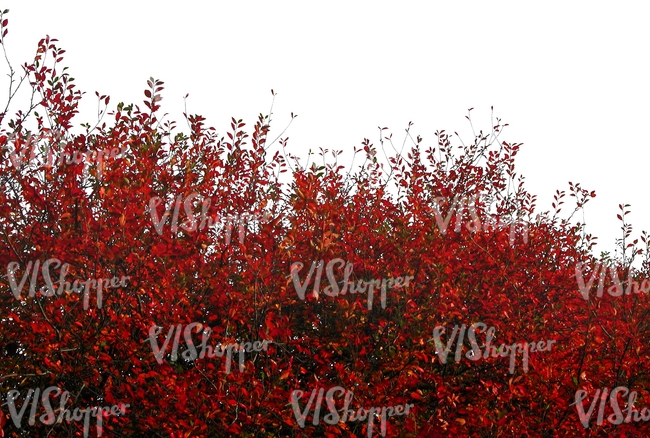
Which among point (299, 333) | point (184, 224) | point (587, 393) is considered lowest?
point (587, 393)

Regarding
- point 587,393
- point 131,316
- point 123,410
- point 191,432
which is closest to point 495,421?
point 587,393

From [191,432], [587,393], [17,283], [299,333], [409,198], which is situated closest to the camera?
[191,432]

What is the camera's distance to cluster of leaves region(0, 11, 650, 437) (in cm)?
783

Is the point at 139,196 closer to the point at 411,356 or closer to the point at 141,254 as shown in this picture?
the point at 141,254

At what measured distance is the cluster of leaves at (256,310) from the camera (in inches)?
308

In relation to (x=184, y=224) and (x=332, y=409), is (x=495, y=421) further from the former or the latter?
(x=184, y=224)

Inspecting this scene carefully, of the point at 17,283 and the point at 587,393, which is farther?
the point at 17,283

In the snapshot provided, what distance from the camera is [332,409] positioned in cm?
771

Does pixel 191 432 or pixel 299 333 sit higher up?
pixel 299 333

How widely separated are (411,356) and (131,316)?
3.80m

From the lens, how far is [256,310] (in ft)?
25.3

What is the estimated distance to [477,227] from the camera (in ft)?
37.3

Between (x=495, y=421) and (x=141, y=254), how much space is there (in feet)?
15.5

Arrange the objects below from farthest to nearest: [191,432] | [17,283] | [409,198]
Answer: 1. [409,198]
2. [17,283]
3. [191,432]
